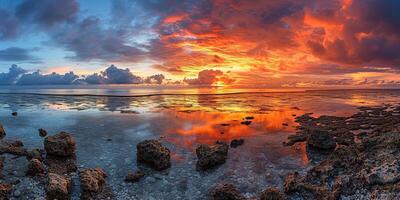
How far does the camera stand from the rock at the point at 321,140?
810 inches

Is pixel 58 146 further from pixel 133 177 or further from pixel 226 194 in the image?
pixel 226 194

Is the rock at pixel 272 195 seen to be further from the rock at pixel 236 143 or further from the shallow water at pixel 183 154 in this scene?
the rock at pixel 236 143

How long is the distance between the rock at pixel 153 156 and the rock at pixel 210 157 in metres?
2.00

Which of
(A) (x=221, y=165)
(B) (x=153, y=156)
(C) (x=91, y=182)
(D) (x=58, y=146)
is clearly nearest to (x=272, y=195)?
(A) (x=221, y=165)

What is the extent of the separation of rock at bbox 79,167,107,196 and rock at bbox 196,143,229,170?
5.77 m

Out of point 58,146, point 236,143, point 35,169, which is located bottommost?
point 236,143

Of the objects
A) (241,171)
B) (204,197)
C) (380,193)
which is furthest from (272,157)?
(380,193)

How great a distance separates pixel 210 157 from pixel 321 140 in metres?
8.95

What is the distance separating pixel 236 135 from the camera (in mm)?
26875

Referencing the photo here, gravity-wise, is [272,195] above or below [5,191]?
below

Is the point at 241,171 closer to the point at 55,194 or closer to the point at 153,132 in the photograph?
the point at 55,194

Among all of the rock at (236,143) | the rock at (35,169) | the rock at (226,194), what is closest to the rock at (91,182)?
the rock at (35,169)

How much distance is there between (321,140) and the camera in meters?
20.7

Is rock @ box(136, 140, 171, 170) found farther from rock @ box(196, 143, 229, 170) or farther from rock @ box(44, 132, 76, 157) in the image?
rock @ box(44, 132, 76, 157)
